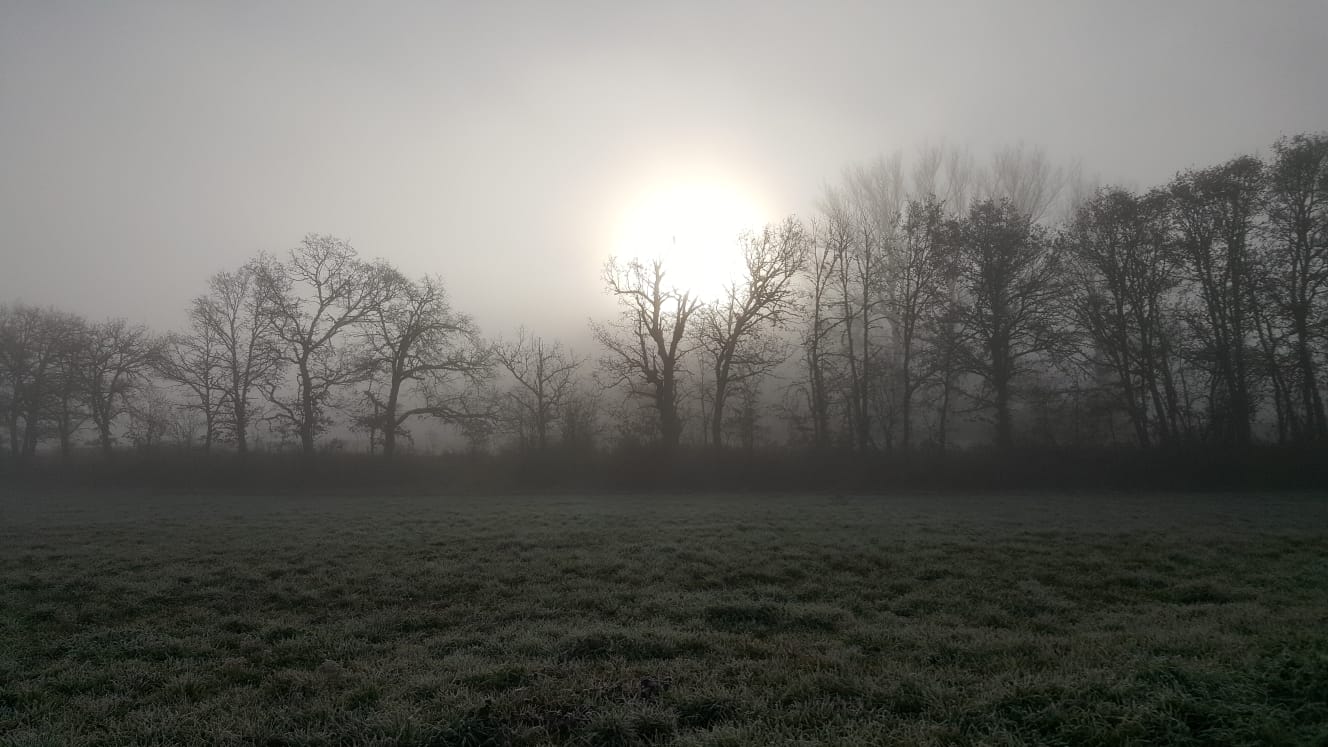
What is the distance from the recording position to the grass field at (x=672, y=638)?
4043 mm

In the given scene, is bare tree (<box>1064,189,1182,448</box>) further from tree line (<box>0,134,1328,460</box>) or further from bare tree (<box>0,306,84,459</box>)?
bare tree (<box>0,306,84,459</box>)

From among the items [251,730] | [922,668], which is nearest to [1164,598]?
[922,668]

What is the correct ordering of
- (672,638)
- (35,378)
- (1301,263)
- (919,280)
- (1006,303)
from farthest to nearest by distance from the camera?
(35,378) → (919,280) → (1006,303) → (1301,263) → (672,638)

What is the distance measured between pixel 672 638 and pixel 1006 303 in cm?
2988

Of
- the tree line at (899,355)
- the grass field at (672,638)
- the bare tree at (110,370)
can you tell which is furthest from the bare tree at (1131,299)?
the bare tree at (110,370)

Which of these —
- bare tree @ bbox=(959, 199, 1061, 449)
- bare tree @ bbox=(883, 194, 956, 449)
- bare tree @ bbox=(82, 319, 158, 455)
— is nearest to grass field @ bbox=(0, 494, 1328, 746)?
bare tree @ bbox=(959, 199, 1061, 449)

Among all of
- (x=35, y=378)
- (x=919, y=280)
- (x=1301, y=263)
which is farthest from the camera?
(x=35, y=378)

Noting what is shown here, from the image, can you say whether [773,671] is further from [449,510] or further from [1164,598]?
[449,510]

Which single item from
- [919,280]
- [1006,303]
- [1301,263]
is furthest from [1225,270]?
[919,280]

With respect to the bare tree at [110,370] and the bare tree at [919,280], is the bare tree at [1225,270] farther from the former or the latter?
the bare tree at [110,370]

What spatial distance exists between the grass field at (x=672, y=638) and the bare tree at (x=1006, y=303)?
17863mm

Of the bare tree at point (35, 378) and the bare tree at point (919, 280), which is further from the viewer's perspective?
the bare tree at point (35, 378)

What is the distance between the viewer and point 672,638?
585cm

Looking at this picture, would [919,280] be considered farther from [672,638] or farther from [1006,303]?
[672,638]
